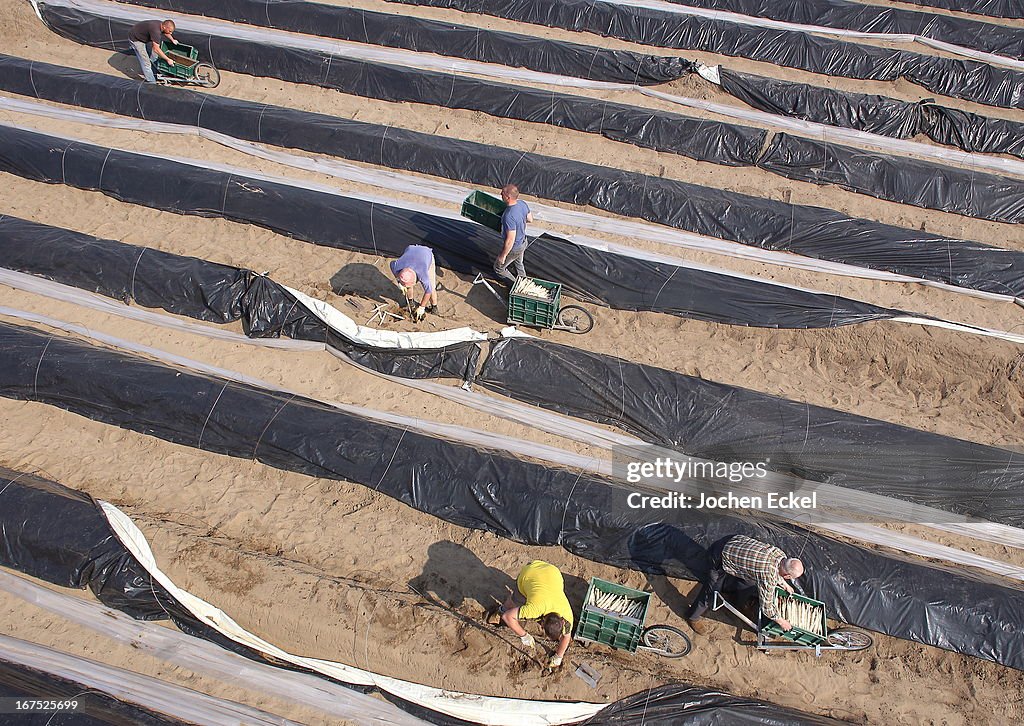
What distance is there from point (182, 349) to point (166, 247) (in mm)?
2378

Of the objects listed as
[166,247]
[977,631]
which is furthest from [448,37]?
[977,631]

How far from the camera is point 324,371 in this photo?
28.9 feet

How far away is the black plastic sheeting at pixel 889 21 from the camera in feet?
49.2

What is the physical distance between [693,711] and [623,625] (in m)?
0.96

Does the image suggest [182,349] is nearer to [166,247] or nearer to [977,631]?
[166,247]

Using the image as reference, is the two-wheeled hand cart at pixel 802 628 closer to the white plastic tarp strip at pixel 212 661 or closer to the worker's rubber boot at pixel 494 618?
the worker's rubber boot at pixel 494 618

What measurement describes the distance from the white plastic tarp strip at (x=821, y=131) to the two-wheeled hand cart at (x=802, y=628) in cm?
993

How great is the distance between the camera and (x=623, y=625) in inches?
245

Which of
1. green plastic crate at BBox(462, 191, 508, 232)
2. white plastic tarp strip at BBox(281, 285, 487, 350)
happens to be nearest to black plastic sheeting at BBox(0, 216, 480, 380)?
white plastic tarp strip at BBox(281, 285, 487, 350)

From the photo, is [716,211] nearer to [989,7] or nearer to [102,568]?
[102,568]

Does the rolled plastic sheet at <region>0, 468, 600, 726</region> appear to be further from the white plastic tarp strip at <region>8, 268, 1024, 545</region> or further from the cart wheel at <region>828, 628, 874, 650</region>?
the cart wheel at <region>828, 628, 874, 650</region>

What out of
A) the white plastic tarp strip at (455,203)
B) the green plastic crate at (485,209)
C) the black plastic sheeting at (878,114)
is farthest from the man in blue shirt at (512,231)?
the black plastic sheeting at (878,114)

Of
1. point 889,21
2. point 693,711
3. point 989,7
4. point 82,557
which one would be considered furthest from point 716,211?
point 989,7

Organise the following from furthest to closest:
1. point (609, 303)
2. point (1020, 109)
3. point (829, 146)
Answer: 1. point (1020, 109)
2. point (829, 146)
3. point (609, 303)
